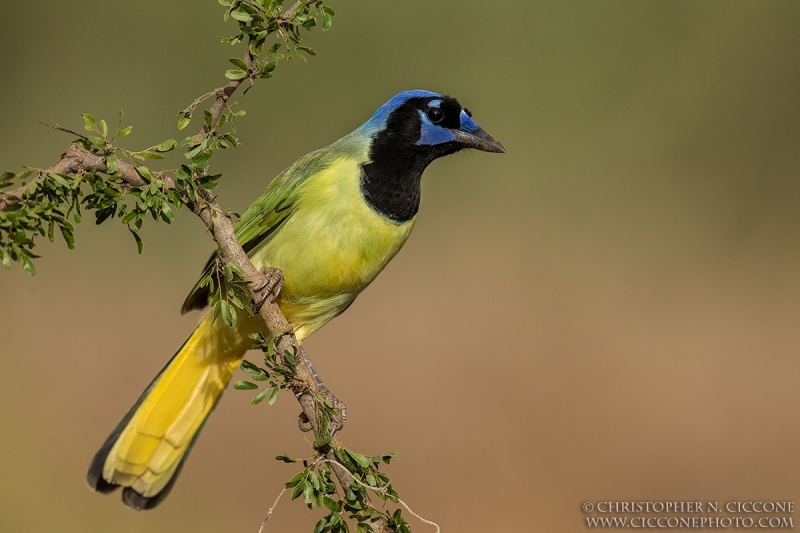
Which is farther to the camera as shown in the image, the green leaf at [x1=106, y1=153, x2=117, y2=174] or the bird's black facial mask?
the bird's black facial mask

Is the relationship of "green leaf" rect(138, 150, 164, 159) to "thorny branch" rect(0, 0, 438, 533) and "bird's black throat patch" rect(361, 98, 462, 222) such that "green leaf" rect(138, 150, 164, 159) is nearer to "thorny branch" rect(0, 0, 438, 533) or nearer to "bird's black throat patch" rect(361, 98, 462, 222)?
"thorny branch" rect(0, 0, 438, 533)

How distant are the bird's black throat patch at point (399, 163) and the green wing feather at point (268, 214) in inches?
10.8

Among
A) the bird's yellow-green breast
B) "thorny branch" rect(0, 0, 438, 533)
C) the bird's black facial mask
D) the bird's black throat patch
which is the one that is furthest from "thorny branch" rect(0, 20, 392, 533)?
the bird's black facial mask

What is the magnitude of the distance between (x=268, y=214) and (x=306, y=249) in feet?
1.14

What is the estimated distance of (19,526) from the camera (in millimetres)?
5918

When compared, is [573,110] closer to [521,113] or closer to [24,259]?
[521,113]

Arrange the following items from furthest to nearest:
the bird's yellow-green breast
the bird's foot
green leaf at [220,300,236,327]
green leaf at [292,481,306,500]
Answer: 1. the bird's yellow-green breast
2. the bird's foot
3. green leaf at [220,300,236,327]
4. green leaf at [292,481,306,500]

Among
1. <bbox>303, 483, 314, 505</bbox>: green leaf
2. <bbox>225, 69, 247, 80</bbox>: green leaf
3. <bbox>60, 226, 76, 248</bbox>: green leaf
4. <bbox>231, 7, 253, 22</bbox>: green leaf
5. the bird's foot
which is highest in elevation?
<bbox>231, 7, 253, 22</bbox>: green leaf

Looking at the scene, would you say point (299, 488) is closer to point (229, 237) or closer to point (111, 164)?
point (229, 237)

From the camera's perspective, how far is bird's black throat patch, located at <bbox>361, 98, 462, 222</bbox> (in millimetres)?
4180

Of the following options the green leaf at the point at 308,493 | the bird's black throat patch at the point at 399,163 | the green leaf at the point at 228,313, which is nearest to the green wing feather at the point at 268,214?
the bird's black throat patch at the point at 399,163

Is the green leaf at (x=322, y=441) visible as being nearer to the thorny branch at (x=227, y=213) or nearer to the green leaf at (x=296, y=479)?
the thorny branch at (x=227, y=213)

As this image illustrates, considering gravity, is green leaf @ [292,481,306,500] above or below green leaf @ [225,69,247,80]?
below

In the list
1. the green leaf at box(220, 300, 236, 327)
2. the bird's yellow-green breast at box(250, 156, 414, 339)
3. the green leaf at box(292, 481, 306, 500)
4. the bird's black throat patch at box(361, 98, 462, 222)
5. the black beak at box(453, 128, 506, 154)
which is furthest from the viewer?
the black beak at box(453, 128, 506, 154)
